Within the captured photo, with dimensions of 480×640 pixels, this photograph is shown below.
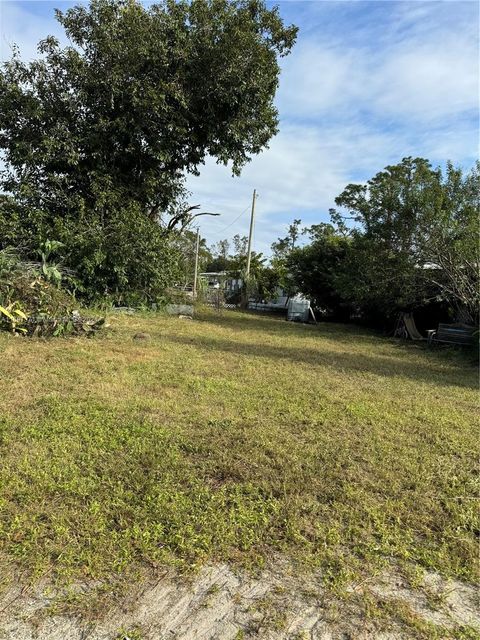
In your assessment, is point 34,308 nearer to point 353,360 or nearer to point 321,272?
point 353,360

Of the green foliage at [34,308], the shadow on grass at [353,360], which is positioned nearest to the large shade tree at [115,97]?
the green foliage at [34,308]

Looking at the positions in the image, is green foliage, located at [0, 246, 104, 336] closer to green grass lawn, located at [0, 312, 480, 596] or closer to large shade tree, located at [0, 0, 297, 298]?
green grass lawn, located at [0, 312, 480, 596]

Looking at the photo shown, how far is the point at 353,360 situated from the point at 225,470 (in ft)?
16.4

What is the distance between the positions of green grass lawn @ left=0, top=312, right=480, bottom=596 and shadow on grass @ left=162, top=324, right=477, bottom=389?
871 mm

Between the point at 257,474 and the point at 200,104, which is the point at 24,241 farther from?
the point at 257,474

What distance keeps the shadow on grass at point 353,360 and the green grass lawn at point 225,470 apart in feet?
2.86

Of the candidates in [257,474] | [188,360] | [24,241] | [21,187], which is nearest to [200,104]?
[21,187]

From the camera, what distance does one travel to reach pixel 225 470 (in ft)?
9.37

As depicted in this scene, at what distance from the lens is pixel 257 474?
112 inches

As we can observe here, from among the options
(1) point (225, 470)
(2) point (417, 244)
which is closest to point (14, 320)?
(1) point (225, 470)

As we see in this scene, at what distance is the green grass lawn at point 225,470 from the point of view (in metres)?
2.13

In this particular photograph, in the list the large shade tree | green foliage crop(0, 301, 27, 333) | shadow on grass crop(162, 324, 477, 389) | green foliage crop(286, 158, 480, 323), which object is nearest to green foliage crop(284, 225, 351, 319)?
green foliage crop(286, 158, 480, 323)

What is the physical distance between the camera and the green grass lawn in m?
2.13

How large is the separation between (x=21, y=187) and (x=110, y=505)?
9837mm
